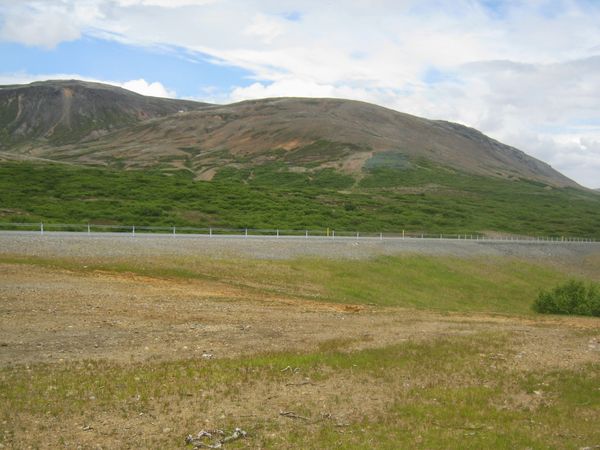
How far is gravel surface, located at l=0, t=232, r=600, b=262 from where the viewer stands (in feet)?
127

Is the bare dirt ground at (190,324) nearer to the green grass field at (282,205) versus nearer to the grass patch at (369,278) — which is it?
the grass patch at (369,278)

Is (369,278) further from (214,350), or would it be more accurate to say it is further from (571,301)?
(214,350)

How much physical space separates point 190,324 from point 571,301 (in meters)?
26.0

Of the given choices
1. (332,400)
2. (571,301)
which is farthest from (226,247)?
(332,400)

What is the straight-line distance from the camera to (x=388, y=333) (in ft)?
73.6

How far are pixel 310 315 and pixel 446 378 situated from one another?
32.8 ft

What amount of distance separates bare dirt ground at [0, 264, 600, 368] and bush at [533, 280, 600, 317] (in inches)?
209

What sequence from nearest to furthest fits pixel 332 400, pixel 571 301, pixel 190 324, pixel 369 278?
pixel 332 400 < pixel 190 324 < pixel 571 301 < pixel 369 278

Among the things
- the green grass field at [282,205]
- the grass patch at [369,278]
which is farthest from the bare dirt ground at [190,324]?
the green grass field at [282,205]

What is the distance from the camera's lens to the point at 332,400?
14.3 m

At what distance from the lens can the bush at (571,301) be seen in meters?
36.4

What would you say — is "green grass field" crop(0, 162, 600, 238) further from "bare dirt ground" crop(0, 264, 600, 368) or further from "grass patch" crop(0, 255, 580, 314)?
"bare dirt ground" crop(0, 264, 600, 368)

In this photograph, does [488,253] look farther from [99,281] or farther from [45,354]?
[45,354]

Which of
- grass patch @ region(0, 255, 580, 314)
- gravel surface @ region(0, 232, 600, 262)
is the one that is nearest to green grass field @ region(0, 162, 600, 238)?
gravel surface @ region(0, 232, 600, 262)
